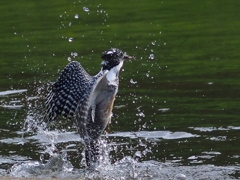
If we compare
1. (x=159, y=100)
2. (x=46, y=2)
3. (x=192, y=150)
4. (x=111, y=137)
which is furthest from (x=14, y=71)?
(x=46, y=2)

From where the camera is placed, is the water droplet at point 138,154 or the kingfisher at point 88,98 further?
the water droplet at point 138,154

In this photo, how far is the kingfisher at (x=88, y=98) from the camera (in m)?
9.09

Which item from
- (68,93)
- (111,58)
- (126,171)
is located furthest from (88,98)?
(126,171)

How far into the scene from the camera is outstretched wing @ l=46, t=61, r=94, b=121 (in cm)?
912

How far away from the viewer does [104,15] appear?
75.3ft

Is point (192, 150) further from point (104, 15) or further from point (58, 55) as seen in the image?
point (104, 15)

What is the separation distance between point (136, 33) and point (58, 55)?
9.45 feet

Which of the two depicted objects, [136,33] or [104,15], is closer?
[136,33]

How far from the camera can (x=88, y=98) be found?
9.05m

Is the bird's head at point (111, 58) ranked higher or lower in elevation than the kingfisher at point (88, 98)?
higher

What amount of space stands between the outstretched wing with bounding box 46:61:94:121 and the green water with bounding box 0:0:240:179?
0.91m

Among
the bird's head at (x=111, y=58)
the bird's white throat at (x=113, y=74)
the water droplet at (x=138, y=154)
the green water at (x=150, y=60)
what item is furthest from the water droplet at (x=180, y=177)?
the bird's head at (x=111, y=58)

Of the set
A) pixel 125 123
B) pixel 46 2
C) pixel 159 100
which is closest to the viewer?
pixel 125 123

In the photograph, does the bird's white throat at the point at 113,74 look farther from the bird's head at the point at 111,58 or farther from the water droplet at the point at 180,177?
the water droplet at the point at 180,177
